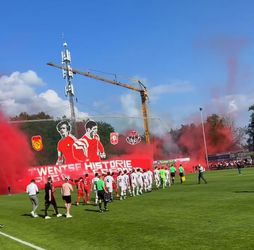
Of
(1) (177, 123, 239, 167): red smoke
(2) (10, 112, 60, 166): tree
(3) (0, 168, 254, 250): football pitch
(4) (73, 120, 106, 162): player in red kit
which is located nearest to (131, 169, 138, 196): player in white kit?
(3) (0, 168, 254, 250): football pitch

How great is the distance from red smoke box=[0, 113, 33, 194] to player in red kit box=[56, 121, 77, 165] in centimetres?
477

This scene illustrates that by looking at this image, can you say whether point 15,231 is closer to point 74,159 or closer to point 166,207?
point 166,207

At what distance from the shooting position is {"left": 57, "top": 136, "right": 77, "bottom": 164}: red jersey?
7269 centimetres

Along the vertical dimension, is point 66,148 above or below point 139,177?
above

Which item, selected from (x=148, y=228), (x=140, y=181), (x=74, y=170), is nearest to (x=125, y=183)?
(x=140, y=181)

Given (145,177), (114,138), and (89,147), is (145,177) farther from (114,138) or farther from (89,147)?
(114,138)

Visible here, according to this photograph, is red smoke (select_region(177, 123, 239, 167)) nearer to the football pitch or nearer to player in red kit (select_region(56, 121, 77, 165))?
player in red kit (select_region(56, 121, 77, 165))

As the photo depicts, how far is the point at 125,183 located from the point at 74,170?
37.0 m

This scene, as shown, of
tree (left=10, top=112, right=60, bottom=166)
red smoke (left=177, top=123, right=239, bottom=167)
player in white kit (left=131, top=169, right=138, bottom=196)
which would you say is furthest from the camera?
red smoke (left=177, top=123, right=239, bottom=167)

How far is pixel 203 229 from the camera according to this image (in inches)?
614

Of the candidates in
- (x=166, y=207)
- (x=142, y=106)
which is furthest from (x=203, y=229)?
(x=142, y=106)

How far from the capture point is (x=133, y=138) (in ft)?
287

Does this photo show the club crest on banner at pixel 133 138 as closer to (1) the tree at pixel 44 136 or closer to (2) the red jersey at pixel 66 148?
(1) the tree at pixel 44 136

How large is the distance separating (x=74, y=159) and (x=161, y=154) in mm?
46397
